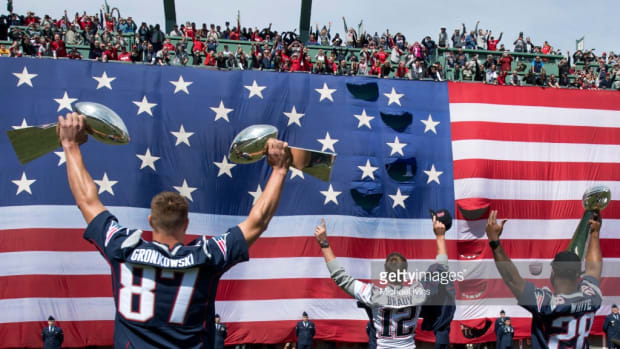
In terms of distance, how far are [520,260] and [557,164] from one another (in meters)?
2.48

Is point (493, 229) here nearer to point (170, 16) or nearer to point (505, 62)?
point (505, 62)

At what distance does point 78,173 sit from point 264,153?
96 cm

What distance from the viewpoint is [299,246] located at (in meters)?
12.4

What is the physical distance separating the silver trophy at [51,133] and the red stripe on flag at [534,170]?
439 inches

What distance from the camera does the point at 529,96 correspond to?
14.0 meters

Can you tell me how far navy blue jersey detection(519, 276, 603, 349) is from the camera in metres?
3.27

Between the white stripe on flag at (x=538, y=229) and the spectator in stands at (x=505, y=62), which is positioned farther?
the spectator in stands at (x=505, y=62)

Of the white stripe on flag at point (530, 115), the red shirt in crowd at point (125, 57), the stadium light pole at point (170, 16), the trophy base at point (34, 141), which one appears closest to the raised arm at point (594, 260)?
the trophy base at point (34, 141)

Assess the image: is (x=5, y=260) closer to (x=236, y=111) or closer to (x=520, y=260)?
(x=236, y=111)

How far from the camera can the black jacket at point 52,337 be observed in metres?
11.3

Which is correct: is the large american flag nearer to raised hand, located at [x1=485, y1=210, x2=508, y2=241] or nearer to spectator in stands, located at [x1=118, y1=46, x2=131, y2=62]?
spectator in stands, located at [x1=118, y1=46, x2=131, y2=62]

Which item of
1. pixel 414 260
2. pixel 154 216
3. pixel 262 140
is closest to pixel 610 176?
pixel 414 260

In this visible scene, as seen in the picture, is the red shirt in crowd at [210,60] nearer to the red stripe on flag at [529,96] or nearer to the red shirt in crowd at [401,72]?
the red shirt in crowd at [401,72]

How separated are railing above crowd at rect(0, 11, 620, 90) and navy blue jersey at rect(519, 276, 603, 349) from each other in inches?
465
